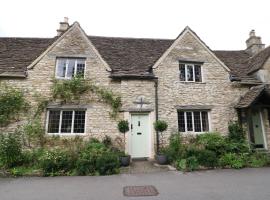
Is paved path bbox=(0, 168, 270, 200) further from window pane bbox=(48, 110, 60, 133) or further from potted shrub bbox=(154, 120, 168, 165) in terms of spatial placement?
window pane bbox=(48, 110, 60, 133)

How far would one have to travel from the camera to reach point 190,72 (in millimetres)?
12289

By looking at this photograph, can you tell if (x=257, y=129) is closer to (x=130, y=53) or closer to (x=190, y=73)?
(x=190, y=73)

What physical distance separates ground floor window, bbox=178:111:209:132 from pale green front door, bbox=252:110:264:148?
328cm

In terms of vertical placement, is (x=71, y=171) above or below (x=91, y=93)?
below

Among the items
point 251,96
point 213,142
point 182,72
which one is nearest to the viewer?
point 213,142

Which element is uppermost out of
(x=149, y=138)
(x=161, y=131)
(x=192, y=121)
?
(x=192, y=121)

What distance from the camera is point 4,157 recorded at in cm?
868

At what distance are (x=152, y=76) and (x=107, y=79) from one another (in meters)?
2.82

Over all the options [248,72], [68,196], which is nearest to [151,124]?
[68,196]

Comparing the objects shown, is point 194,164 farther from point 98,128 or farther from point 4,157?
point 4,157

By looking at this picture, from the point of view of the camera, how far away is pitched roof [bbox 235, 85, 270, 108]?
1076 centimetres

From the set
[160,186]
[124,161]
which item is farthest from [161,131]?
[160,186]

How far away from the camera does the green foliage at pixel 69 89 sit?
1064 cm

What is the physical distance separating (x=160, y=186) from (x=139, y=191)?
2.82 ft
